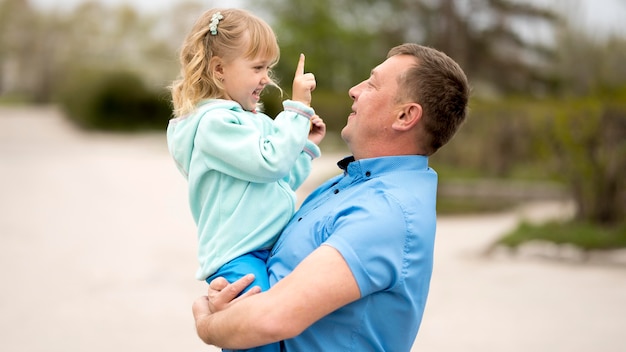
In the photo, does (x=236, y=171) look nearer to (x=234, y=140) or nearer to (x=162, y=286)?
(x=234, y=140)

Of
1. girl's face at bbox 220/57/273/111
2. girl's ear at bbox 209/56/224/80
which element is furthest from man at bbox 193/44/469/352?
girl's ear at bbox 209/56/224/80

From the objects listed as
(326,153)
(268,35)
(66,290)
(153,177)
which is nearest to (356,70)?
(326,153)

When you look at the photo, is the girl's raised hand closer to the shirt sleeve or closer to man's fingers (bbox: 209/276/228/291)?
the shirt sleeve

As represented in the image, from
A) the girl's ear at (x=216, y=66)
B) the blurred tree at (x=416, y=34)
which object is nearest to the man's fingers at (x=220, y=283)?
the girl's ear at (x=216, y=66)

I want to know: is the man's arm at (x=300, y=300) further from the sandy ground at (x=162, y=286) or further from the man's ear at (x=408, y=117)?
the sandy ground at (x=162, y=286)

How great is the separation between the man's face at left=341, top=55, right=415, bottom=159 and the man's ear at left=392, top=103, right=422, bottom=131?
0.02 meters

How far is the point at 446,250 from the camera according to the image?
9352mm

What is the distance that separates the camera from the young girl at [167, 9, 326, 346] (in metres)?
2.33

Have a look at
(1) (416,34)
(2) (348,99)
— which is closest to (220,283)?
(2) (348,99)

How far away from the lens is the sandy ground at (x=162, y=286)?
6051mm

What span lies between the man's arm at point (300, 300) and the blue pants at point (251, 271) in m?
0.18

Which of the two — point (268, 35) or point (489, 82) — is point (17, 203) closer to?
point (268, 35)

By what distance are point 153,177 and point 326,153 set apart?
284 inches

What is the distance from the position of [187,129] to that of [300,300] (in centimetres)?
72
